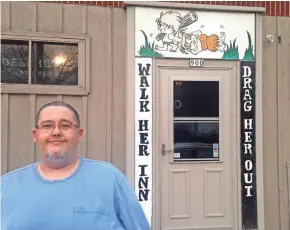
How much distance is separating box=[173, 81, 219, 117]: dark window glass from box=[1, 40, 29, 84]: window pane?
187cm

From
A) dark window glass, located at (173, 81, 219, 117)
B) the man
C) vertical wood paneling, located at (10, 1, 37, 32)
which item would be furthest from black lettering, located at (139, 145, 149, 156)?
the man

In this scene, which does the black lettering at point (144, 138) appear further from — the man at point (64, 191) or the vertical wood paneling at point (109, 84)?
the man at point (64, 191)

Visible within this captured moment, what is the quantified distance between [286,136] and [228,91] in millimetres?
1015

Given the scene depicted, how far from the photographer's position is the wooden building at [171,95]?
4.42 m

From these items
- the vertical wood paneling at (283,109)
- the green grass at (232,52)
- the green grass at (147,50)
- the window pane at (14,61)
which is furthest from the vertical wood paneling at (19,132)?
the vertical wood paneling at (283,109)

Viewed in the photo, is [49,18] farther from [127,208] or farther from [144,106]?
[127,208]

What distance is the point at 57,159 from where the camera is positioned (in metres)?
1.82

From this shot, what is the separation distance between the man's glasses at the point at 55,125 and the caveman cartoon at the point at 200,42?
305cm

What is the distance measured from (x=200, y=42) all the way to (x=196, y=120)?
0.99 meters

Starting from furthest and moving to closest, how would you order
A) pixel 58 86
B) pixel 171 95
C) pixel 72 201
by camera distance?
1. pixel 171 95
2. pixel 58 86
3. pixel 72 201

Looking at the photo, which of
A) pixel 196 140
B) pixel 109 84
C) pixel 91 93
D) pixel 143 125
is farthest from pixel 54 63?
pixel 196 140

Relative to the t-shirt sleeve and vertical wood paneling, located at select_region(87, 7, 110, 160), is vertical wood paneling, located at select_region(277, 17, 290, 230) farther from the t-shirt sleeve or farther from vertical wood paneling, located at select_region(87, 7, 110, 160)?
the t-shirt sleeve

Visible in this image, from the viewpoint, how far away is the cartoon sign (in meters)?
4.58

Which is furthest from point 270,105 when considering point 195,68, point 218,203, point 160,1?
point 160,1
